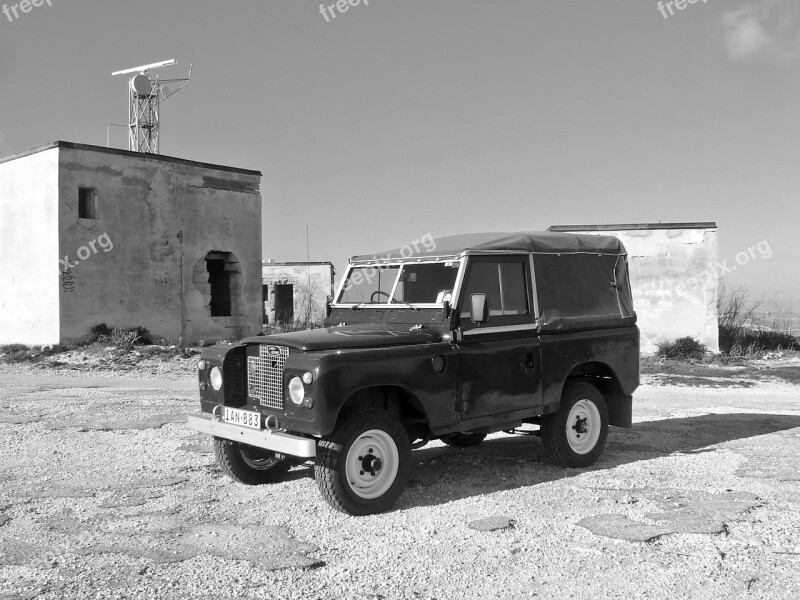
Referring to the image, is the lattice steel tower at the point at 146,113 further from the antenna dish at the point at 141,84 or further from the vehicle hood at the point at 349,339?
the vehicle hood at the point at 349,339

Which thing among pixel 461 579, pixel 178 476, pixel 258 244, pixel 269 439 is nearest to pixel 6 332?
pixel 258 244

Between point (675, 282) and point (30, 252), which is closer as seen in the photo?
point (30, 252)

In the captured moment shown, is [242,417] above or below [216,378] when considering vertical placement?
below

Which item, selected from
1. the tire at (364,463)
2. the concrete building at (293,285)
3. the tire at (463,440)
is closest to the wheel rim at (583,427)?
the tire at (463,440)

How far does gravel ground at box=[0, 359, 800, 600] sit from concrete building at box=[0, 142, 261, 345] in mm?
11335

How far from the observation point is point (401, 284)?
6.45 meters

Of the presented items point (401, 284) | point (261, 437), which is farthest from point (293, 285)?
point (261, 437)

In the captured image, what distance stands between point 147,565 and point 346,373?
170 centimetres

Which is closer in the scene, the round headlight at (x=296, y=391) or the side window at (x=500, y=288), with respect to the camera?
the round headlight at (x=296, y=391)

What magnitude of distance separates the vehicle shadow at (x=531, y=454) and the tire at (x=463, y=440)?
0.07 meters

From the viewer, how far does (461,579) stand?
4121 millimetres

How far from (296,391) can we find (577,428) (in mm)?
3016

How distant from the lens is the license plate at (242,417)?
5430 mm

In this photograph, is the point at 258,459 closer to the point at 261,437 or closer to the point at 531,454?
the point at 261,437
